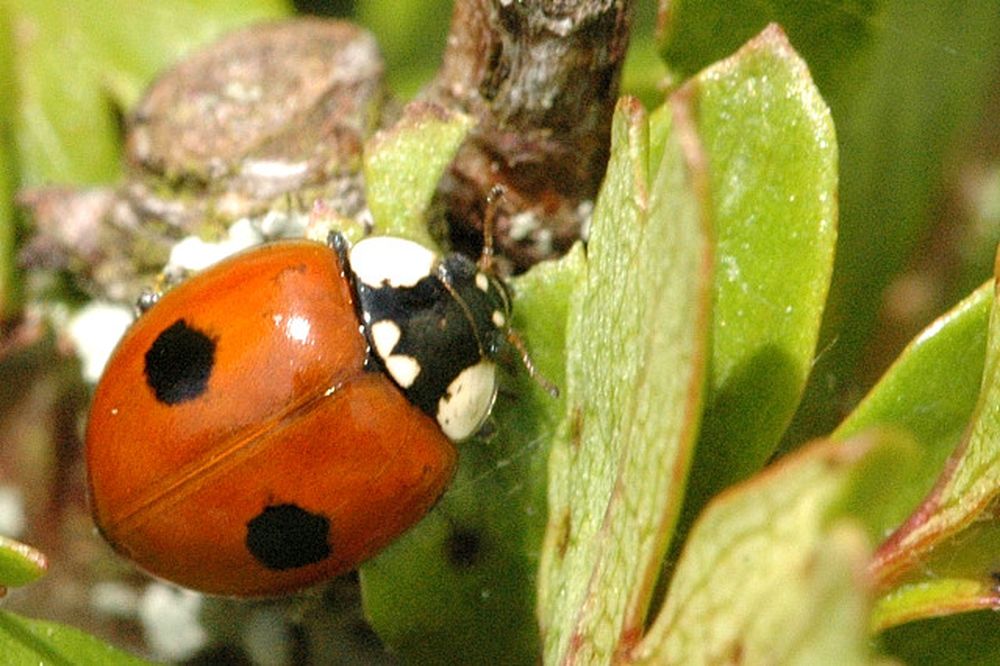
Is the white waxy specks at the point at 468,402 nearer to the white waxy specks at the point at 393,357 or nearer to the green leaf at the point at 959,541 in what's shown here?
the white waxy specks at the point at 393,357

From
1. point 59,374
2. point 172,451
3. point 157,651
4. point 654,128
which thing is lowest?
point 157,651

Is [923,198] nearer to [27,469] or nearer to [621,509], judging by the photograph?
[621,509]

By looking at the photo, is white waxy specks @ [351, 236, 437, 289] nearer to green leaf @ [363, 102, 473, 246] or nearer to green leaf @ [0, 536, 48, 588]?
green leaf @ [363, 102, 473, 246]

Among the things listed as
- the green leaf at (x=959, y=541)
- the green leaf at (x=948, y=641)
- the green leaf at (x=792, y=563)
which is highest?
the green leaf at (x=792, y=563)

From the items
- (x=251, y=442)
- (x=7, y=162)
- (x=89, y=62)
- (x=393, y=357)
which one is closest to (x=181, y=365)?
(x=251, y=442)

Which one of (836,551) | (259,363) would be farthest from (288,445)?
(836,551)

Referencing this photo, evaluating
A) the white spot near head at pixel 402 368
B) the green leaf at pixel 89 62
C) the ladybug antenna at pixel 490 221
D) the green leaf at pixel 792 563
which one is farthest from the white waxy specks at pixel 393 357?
the green leaf at pixel 792 563
